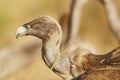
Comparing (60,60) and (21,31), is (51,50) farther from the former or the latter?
(21,31)

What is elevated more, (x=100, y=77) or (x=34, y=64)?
(x=100, y=77)

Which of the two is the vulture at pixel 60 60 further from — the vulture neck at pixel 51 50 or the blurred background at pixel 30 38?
the blurred background at pixel 30 38

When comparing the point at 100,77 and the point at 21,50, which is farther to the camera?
the point at 21,50

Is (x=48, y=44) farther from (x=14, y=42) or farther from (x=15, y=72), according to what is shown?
(x=14, y=42)

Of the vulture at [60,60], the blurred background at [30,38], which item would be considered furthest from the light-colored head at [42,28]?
the blurred background at [30,38]

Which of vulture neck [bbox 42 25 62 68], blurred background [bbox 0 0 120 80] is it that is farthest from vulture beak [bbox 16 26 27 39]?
blurred background [bbox 0 0 120 80]

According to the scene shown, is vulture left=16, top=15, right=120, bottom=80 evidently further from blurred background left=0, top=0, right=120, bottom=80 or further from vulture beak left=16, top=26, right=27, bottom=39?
blurred background left=0, top=0, right=120, bottom=80

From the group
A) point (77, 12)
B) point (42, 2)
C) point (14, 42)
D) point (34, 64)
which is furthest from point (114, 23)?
point (42, 2)
